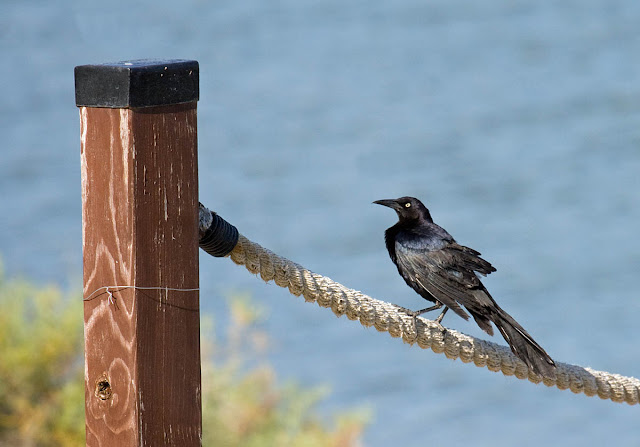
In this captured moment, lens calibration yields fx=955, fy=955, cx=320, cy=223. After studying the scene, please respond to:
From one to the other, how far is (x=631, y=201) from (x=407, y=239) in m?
8.31

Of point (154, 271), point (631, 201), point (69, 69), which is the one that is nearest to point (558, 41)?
point (631, 201)

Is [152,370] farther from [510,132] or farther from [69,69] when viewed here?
[69,69]

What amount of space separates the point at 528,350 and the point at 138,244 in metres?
1.77

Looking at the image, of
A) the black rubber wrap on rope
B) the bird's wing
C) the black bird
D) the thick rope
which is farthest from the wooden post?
the bird's wing

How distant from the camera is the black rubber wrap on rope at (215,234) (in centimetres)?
250

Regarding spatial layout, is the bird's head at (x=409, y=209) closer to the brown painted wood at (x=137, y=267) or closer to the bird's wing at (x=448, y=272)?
the bird's wing at (x=448, y=272)

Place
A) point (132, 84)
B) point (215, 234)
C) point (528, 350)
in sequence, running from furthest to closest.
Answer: point (528, 350) < point (215, 234) < point (132, 84)

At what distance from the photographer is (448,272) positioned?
3793 millimetres

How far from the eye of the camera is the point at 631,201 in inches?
458

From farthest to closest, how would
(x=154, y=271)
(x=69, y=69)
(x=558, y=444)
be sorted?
(x=69, y=69) < (x=558, y=444) < (x=154, y=271)

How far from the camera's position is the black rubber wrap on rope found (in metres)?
2.50

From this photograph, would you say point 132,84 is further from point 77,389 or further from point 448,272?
point 77,389

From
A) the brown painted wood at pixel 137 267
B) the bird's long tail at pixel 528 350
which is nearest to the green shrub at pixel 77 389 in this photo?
the bird's long tail at pixel 528 350

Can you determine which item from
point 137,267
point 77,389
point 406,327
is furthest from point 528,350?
point 77,389
